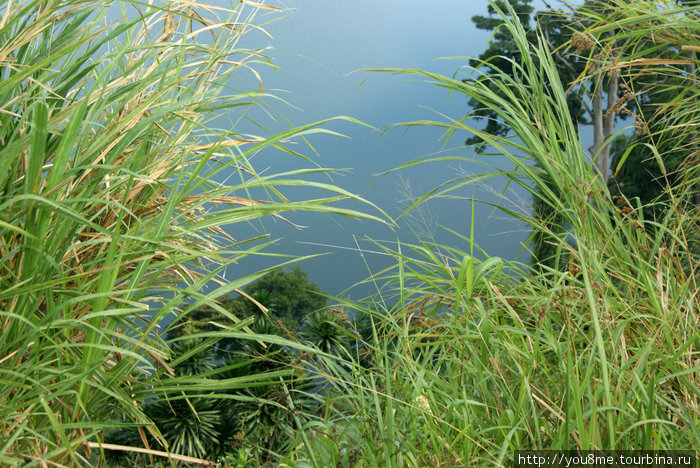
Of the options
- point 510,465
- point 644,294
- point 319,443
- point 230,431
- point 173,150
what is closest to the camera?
point 510,465

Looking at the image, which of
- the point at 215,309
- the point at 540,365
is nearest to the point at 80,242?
the point at 215,309

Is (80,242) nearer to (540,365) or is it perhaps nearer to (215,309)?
(215,309)

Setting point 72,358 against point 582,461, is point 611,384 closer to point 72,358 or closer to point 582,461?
point 582,461

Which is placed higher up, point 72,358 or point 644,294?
point 72,358

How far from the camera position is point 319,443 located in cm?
127

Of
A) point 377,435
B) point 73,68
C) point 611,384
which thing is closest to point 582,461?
point 611,384

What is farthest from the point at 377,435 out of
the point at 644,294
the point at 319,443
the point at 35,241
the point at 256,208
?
the point at 644,294

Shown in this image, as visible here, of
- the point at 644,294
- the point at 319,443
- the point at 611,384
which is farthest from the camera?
the point at 644,294

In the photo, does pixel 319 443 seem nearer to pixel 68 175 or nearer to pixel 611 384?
pixel 611 384

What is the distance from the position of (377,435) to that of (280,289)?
11615mm

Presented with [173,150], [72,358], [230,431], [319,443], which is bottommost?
[230,431]

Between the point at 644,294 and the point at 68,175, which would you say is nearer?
the point at 68,175

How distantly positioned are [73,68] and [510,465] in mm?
1289

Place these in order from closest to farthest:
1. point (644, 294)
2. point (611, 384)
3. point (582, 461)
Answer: point (582, 461) < point (611, 384) < point (644, 294)
